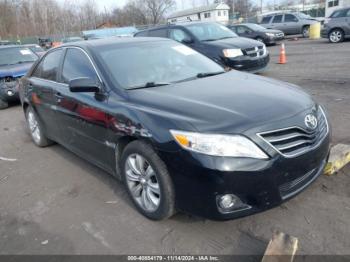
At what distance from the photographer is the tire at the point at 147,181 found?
2957mm

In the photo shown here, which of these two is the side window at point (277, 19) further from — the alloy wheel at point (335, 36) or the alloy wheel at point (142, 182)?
the alloy wheel at point (142, 182)

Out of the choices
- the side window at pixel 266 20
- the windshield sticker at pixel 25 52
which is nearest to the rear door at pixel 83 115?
the windshield sticker at pixel 25 52

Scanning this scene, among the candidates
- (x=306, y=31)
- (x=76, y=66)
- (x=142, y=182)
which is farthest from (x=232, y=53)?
(x=306, y=31)

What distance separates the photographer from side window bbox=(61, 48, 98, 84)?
3.95 meters

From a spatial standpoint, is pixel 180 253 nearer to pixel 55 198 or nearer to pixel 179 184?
pixel 179 184

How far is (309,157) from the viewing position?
289cm

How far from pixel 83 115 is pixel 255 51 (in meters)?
6.68

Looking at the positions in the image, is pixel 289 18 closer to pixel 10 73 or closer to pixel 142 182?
pixel 10 73

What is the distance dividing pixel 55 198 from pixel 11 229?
63 centimetres

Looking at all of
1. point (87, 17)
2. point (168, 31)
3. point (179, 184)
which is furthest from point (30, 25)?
point (179, 184)

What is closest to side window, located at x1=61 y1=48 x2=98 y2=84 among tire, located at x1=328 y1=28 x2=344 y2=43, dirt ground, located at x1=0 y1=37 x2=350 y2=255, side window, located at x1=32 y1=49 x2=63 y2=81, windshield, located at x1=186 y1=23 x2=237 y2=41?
side window, located at x1=32 y1=49 x2=63 y2=81

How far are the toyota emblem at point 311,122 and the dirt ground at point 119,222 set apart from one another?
787 mm

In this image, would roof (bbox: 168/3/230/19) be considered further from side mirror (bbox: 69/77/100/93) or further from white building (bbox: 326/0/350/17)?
side mirror (bbox: 69/77/100/93)

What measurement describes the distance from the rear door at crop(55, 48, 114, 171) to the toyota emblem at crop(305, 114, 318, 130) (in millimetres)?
1859
